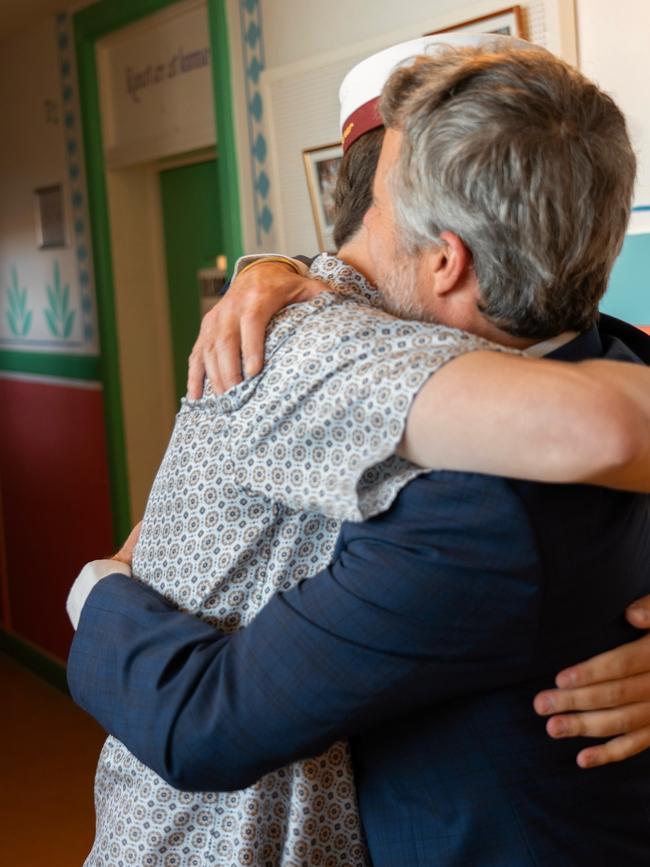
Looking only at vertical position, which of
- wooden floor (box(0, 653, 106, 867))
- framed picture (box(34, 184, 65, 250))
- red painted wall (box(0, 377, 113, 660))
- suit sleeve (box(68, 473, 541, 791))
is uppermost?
framed picture (box(34, 184, 65, 250))

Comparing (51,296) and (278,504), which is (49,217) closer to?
(51,296)

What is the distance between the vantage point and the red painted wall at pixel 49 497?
418 cm

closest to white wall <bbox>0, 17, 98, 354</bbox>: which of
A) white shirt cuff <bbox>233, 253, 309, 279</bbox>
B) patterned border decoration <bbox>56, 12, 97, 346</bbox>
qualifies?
patterned border decoration <bbox>56, 12, 97, 346</bbox>

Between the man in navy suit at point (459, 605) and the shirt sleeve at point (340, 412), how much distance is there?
41mm

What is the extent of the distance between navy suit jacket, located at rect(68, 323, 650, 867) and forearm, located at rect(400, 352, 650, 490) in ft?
0.15

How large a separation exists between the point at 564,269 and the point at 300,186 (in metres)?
2.09

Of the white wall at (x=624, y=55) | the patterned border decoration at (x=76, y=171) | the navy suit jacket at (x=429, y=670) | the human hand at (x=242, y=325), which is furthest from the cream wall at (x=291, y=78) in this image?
the navy suit jacket at (x=429, y=670)

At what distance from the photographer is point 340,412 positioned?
0.80m

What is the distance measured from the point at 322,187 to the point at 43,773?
8.09ft

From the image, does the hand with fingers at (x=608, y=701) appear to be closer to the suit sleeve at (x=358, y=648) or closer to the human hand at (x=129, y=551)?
the suit sleeve at (x=358, y=648)

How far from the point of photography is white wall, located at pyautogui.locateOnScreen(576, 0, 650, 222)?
6.44ft

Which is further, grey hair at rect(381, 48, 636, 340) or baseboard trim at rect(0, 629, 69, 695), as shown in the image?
baseboard trim at rect(0, 629, 69, 695)

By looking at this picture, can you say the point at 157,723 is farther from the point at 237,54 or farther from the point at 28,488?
the point at 28,488

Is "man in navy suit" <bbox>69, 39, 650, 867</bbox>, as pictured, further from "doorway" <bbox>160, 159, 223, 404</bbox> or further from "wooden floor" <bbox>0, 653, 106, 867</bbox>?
"doorway" <bbox>160, 159, 223, 404</bbox>
